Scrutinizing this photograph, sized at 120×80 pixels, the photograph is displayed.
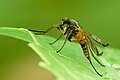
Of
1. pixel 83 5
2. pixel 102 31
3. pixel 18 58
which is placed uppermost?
pixel 83 5

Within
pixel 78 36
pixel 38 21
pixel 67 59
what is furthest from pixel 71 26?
→ pixel 38 21

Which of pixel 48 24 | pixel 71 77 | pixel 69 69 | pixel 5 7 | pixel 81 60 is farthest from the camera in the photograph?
pixel 48 24

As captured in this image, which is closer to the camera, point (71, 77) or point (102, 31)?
point (71, 77)

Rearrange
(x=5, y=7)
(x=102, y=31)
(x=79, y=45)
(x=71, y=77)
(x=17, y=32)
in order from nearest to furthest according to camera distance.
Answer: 1. (x=71, y=77)
2. (x=17, y=32)
3. (x=79, y=45)
4. (x=5, y=7)
5. (x=102, y=31)

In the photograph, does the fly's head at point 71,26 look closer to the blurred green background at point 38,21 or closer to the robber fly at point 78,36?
the robber fly at point 78,36

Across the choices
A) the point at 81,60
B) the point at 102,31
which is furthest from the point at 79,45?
the point at 102,31

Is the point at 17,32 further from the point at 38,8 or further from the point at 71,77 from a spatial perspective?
the point at 38,8

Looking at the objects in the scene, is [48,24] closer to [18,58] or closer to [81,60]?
[18,58]

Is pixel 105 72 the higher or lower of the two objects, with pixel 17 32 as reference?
lower
